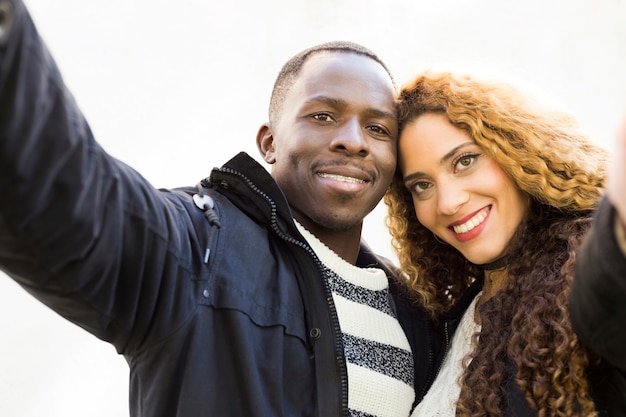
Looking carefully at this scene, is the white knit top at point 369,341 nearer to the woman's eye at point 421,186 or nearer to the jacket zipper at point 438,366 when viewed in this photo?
the jacket zipper at point 438,366

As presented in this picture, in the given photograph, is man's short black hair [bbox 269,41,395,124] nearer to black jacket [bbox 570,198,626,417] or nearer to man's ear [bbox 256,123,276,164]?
man's ear [bbox 256,123,276,164]

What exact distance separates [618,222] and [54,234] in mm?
698

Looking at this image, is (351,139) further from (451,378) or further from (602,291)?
(602,291)

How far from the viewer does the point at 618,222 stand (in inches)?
31.9

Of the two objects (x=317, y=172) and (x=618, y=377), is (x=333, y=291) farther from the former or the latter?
(x=618, y=377)

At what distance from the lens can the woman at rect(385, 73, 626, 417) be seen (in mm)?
1406

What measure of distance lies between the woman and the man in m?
0.09

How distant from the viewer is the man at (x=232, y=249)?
914 millimetres

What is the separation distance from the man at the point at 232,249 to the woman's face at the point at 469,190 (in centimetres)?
13

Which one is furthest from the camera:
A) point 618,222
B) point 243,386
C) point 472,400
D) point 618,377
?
point 472,400

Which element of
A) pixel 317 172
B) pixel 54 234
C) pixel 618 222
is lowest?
pixel 317 172

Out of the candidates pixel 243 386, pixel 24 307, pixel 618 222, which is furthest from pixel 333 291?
pixel 24 307

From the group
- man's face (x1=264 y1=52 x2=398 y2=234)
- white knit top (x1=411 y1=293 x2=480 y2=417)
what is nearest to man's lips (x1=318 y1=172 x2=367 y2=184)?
man's face (x1=264 y1=52 x2=398 y2=234)

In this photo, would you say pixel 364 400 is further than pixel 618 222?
Yes
